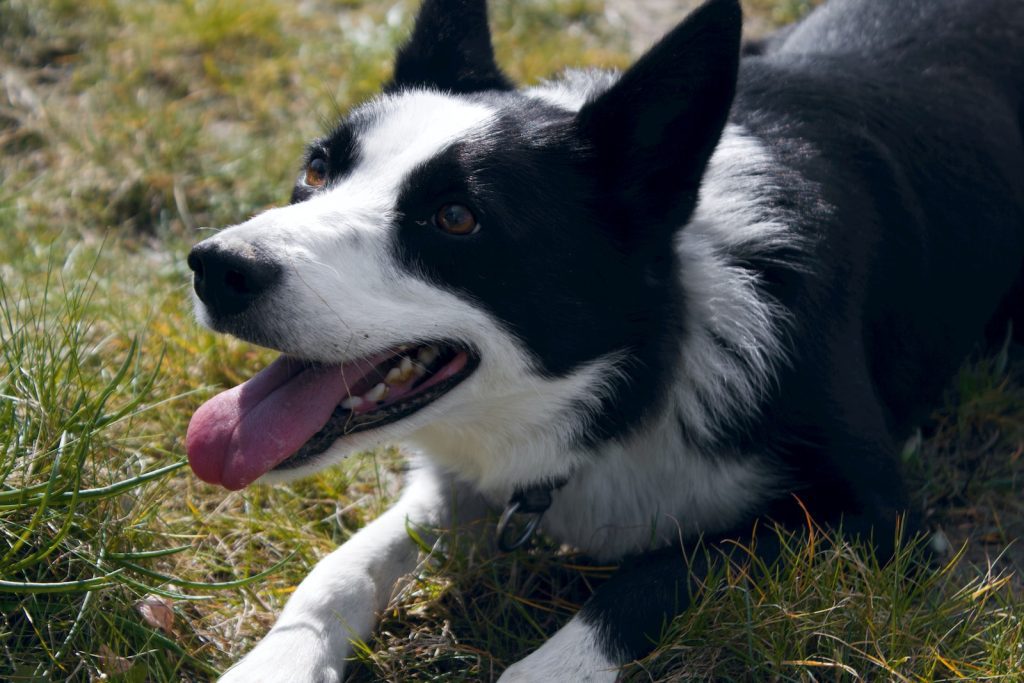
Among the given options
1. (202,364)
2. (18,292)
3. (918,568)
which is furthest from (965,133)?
(18,292)

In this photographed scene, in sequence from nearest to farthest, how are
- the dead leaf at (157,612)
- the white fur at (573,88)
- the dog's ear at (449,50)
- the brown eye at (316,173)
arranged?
the dead leaf at (157,612) < the brown eye at (316,173) < the white fur at (573,88) < the dog's ear at (449,50)

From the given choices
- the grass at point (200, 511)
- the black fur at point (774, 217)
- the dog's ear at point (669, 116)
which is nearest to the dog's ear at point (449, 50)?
the black fur at point (774, 217)

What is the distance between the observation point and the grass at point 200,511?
2461 millimetres

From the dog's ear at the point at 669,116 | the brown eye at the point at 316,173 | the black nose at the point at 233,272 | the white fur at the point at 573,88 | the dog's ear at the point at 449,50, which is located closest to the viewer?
the black nose at the point at 233,272

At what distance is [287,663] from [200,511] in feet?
2.35

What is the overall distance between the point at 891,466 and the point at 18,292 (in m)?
2.61

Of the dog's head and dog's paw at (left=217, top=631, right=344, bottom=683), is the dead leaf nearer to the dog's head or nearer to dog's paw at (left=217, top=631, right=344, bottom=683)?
dog's paw at (left=217, top=631, right=344, bottom=683)

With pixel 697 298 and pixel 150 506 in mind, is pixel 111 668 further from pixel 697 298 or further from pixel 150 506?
pixel 697 298

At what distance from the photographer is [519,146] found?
251 cm

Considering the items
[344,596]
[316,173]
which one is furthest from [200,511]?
[316,173]

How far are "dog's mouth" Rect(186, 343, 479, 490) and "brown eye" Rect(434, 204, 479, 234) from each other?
243 millimetres

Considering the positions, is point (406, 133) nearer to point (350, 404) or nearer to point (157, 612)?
point (350, 404)

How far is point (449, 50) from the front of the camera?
2.96m

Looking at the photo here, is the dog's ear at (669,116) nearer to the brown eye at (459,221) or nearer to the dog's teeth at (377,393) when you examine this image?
the brown eye at (459,221)
